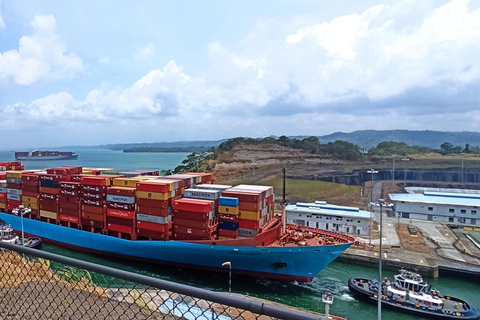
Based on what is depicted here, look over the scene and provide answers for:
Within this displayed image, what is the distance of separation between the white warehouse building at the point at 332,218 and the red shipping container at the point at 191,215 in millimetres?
9748

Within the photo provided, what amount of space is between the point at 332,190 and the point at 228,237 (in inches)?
1068

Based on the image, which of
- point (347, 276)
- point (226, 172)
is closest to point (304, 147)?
point (226, 172)

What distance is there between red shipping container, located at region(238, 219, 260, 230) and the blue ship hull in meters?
1.16

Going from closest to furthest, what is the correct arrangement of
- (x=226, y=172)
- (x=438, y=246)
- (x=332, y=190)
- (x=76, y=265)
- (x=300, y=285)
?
(x=76, y=265)
(x=300, y=285)
(x=438, y=246)
(x=332, y=190)
(x=226, y=172)

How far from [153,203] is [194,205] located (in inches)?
103

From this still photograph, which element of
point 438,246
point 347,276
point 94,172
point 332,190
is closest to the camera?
point 347,276

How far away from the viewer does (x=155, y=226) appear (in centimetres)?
1520

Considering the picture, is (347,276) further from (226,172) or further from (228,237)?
(226,172)

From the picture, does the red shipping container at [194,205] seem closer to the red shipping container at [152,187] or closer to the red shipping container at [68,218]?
the red shipping container at [152,187]

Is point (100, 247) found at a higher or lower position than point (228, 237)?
lower

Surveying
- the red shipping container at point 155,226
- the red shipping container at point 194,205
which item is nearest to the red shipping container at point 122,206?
the red shipping container at point 155,226

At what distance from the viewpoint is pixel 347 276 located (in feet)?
48.6

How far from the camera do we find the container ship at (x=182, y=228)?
13.6m

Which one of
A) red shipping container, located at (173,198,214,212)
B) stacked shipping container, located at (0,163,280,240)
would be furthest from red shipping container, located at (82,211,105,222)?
red shipping container, located at (173,198,214,212)
